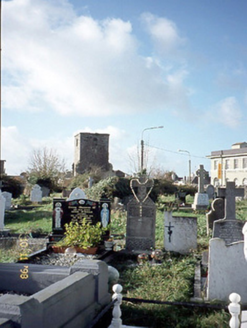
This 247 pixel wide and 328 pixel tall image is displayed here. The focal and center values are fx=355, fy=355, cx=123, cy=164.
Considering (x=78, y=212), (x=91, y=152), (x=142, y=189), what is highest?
(x=91, y=152)

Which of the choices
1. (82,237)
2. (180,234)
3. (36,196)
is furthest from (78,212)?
(36,196)

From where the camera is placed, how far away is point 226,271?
6426 millimetres

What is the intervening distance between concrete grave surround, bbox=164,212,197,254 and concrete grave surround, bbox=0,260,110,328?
4.57 m

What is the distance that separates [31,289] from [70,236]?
3428 millimetres

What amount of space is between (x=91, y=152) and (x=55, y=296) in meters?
42.9

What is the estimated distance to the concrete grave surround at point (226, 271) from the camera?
6398 mm

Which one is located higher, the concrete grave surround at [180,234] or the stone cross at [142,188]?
the stone cross at [142,188]

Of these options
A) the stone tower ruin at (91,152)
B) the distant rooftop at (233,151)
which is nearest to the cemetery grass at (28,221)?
the stone tower ruin at (91,152)

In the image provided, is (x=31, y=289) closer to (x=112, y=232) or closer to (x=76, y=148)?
(x=112, y=232)

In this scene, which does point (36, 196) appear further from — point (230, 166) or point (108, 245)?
point (230, 166)

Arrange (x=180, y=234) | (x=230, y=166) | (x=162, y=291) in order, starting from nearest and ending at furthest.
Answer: (x=162, y=291)
(x=180, y=234)
(x=230, y=166)

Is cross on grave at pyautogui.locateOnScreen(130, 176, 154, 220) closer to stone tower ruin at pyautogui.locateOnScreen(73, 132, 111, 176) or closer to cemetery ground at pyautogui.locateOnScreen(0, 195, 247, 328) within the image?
cemetery ground at pyautogui.locateOnScreen(0, 195, 247, 328)

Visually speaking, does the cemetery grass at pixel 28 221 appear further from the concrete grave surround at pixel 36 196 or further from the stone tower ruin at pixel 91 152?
the stone tower ruin at pixel 91 152

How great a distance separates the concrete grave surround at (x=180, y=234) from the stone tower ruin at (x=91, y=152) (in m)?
35.9
